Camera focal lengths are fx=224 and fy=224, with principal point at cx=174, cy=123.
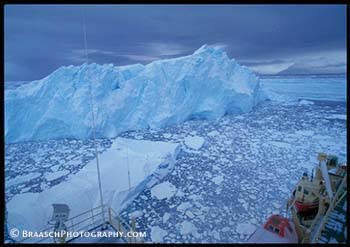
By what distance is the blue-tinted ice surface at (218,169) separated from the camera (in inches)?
130

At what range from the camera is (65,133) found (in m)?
7.09

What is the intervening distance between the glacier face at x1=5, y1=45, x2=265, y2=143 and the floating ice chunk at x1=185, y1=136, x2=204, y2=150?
1607 mm

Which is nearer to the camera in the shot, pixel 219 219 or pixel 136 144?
pixel 219 219

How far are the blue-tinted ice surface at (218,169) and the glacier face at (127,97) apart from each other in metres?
0.60

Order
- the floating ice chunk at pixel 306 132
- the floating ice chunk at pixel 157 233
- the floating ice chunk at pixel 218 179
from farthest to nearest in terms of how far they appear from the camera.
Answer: the floating ice chunk at pixel 306 132 → the floating ice chunk at pixel 218 179 → the floating ice chunk at pixel 157 233

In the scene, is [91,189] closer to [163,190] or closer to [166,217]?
[163,190]

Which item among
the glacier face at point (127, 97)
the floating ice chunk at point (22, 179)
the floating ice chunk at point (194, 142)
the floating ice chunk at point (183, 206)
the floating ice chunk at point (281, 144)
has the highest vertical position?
the glacier face at point (127, 97)

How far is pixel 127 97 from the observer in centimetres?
789

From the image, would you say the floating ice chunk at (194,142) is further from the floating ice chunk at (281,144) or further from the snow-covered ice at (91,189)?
the floating ice chunk at (281,144)

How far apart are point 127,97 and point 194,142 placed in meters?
3.07

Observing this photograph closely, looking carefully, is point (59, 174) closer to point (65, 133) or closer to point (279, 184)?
point (65, 133)

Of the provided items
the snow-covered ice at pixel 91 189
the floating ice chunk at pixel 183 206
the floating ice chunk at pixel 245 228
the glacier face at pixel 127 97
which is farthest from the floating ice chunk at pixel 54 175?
the floating ice chunk at pixel 245 228

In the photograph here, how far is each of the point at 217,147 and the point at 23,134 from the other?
6.00 metres

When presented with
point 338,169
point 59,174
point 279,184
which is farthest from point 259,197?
point 59,174
